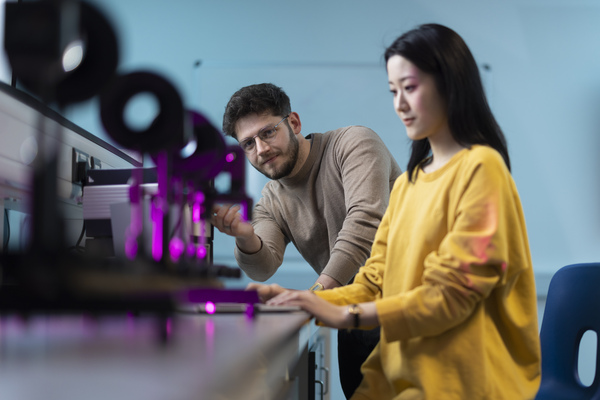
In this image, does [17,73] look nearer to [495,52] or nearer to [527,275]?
[527,275]

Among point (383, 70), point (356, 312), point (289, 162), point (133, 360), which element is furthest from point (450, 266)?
point (383, 70)

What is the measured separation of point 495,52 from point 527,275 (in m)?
2.70

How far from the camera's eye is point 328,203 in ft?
5.97

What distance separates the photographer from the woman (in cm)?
88

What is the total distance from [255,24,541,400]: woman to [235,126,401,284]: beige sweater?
481 mm

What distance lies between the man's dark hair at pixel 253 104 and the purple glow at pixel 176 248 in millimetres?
1023

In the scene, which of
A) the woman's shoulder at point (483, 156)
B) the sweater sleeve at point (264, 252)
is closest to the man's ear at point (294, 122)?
the sweater sleeve at point (264, 252)

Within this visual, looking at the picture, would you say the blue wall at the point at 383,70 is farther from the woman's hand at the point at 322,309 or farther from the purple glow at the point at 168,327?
the purple glow at the point at 168,327

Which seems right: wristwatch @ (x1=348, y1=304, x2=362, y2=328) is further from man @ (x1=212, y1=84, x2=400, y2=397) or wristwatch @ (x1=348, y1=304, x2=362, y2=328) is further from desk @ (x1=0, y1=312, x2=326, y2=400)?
man @ (x1=212, y1=84, x2=400, y2=397)

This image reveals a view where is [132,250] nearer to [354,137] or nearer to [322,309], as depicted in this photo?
[322,309]

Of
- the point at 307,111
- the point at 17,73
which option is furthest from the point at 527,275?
the point at 307,111

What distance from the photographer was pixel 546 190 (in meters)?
3.25

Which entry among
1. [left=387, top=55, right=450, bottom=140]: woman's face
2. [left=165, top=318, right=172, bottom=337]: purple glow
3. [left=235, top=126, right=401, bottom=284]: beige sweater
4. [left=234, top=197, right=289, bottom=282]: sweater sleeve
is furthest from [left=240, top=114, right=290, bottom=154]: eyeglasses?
[left=165, top=318, right=172, bottom=337]: purple glow

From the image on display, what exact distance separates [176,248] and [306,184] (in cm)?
107
